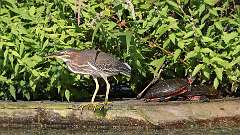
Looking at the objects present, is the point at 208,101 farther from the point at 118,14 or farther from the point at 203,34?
the point at 118,14

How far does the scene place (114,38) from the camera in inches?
300

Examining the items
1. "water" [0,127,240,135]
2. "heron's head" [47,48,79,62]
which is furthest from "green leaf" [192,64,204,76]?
"heron's head" [47,48,79,62]

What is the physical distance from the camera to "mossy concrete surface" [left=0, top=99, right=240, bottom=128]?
7.24 metres

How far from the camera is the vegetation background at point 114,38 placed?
7.45 meters

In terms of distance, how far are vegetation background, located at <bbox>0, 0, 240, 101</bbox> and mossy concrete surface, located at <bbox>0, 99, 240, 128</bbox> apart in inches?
11.3

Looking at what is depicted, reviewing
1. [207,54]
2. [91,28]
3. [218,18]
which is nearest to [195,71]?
[207,54]

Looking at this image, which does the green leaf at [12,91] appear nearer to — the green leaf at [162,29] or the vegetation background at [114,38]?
the vegetation background at [114,38]

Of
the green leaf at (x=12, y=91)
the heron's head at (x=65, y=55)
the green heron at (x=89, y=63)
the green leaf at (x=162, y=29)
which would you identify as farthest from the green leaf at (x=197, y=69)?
the green leaf at (x=12, y=91)

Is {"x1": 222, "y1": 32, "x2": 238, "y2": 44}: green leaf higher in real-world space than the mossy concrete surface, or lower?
higher

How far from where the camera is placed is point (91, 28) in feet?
25.4

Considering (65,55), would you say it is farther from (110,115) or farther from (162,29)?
(162,29)

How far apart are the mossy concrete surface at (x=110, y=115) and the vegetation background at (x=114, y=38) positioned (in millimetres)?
288

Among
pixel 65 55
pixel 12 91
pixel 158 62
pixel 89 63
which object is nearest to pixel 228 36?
pixel 158 62

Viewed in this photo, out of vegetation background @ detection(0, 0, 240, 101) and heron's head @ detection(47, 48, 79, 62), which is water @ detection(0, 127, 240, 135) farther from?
heron's head @ detection(47, 48, 79, 62)
